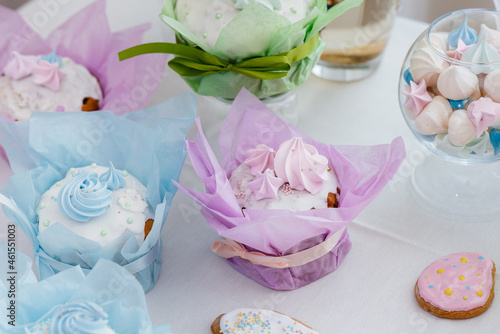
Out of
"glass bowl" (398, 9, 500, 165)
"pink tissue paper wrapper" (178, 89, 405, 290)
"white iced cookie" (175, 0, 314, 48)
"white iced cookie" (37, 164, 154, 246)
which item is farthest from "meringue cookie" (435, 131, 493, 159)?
"white iced cookie" (37, 164, 154, 246)

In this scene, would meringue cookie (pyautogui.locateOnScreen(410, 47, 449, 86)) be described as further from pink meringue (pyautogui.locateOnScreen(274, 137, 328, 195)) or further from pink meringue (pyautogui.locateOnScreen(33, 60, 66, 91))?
pink meringue (pyautogui.locateOnScreen(33, 60, 66, 91))

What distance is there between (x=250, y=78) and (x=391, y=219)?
37 cm

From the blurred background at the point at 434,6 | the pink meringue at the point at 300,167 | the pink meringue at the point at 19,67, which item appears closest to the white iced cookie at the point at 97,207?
the pink meringue at the point at 300,167

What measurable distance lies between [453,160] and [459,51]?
0.63 ft

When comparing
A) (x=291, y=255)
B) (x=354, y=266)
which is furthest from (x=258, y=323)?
(x=354, y=266)

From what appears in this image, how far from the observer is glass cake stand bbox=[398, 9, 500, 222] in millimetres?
1103

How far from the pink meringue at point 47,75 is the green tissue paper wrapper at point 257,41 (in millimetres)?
282

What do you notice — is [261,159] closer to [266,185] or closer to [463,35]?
[266,185]

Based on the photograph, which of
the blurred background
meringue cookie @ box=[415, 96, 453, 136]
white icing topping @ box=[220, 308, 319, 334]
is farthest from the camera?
the blurred background

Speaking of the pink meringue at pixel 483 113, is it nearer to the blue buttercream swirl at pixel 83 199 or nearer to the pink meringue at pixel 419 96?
the pink meringue at pixel 419 96

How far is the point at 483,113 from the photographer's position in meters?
1.04

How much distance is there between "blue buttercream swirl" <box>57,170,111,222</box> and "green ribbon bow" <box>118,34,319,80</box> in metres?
0.29

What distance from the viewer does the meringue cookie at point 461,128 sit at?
1.06 metres

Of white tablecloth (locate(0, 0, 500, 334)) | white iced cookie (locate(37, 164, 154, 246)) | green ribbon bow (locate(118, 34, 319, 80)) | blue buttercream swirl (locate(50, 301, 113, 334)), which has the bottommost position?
white tablecloth (locate(0, 0, 500, 334))
